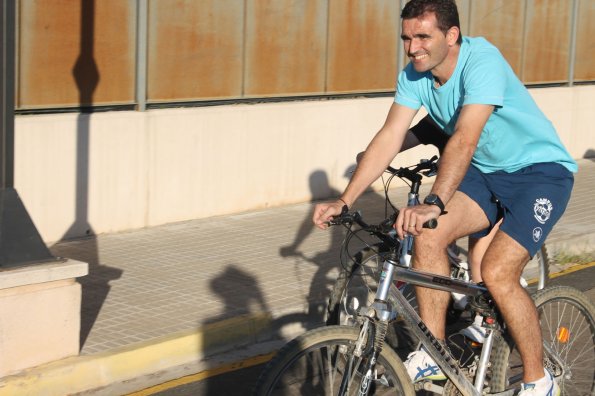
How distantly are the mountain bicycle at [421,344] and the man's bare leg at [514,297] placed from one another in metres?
0.10

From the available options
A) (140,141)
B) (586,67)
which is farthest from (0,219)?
(586,67)

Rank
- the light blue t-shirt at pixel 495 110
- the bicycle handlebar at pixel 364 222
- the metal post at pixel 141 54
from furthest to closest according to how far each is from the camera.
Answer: the metal post at pixel 141 54, the light blue t-shirt at pixel 495 110, the bicycle handlebar at pixel 364 222

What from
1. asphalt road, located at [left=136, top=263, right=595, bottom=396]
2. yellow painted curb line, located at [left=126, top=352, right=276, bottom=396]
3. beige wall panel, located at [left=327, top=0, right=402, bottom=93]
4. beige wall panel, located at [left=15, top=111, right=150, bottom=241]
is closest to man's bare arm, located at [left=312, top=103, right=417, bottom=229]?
A: asphalt road, located at [left=136, top=263, right=595, bottom=396]

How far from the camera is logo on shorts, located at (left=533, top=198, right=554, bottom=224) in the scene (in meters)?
5.42

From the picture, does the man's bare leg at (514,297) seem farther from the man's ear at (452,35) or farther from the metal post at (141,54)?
the metal post at (141,54)

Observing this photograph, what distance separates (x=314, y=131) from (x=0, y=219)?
6035mm

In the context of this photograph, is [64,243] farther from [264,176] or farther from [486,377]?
[486,377]

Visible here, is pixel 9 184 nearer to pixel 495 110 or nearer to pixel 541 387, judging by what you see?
pixel 495 110

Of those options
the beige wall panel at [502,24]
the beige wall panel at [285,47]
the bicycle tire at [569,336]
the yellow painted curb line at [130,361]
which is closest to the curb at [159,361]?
the yellow painted curb line at [130,361]

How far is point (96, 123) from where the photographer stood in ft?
32.7

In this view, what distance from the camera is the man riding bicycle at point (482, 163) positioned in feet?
16.9

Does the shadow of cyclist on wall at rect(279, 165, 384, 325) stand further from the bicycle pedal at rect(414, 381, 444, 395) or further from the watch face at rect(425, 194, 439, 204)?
the watch face at rect(425, 194, 439, 204)

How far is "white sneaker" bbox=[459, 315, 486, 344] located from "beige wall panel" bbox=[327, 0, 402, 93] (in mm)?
6944

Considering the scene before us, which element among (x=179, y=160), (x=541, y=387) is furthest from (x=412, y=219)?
(x=179, y=160)
